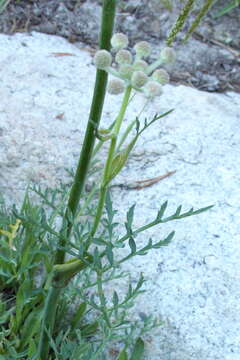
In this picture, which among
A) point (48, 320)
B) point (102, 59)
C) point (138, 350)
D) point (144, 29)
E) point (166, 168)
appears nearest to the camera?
point (102, 59)

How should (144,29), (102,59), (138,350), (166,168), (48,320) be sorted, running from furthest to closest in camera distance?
(144,29), (166,168), (138,350), (48,320), (102,59)

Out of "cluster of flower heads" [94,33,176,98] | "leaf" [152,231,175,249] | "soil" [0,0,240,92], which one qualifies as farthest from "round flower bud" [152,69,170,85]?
"soil" [0,0,240,92]

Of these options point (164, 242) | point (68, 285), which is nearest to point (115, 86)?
point (164, 242)

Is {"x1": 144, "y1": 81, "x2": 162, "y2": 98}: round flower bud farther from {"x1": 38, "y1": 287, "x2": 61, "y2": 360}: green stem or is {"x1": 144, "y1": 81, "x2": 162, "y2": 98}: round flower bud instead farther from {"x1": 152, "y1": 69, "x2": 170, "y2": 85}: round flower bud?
{"x1": 38, "y1": 287, "x2": 61, "y2": 360}: green stem

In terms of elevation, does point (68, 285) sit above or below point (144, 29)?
below

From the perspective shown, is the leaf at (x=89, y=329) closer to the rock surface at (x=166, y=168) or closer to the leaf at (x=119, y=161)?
A: the rock surface at (x=166, y=168)

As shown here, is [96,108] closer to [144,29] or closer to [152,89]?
[152,89]

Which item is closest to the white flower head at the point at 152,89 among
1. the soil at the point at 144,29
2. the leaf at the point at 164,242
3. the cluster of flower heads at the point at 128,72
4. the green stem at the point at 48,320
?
the cluster of flower heads at the point at 128,72
